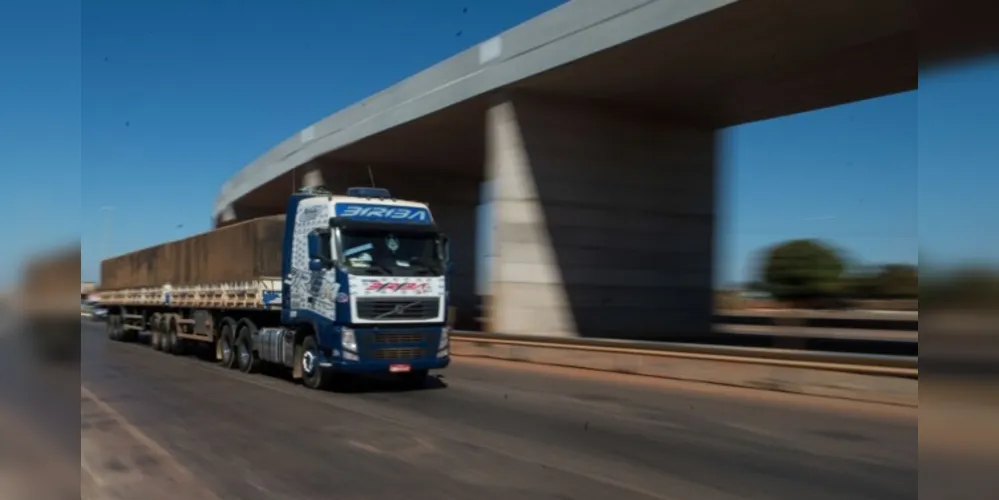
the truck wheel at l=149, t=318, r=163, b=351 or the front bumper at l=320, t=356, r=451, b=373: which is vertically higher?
the front bumper at l=320, t=356, r=451, b=373

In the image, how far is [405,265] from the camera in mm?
14227

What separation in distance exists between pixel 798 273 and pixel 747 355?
47.2 ft

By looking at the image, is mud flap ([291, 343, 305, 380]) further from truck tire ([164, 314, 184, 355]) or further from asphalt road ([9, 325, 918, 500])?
truck tire ([164, 314, 184, 355])

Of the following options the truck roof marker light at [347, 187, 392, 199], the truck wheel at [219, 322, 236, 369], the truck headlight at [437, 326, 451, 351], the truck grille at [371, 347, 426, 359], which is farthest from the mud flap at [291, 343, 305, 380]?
the truck wheel at [219, 322, 236, 369]

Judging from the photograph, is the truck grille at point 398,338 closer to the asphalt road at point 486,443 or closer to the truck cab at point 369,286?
the truck cab at point 369,286

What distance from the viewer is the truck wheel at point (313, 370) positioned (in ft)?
47.8

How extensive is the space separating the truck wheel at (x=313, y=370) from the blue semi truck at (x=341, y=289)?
0.02 metres

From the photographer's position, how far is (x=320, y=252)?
1388cm

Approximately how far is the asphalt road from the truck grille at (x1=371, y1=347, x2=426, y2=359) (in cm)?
66

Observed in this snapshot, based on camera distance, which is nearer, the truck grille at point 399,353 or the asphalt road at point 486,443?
the asphalt road at point 486,443

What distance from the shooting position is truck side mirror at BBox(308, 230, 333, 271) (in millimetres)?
13814

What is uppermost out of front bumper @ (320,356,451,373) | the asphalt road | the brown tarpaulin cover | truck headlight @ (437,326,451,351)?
the brown tarpaulin cover

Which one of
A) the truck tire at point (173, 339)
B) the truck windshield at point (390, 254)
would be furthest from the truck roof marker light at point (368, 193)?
the truck tire at point (173, 339)

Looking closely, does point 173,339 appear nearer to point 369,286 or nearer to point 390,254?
point 390,254
